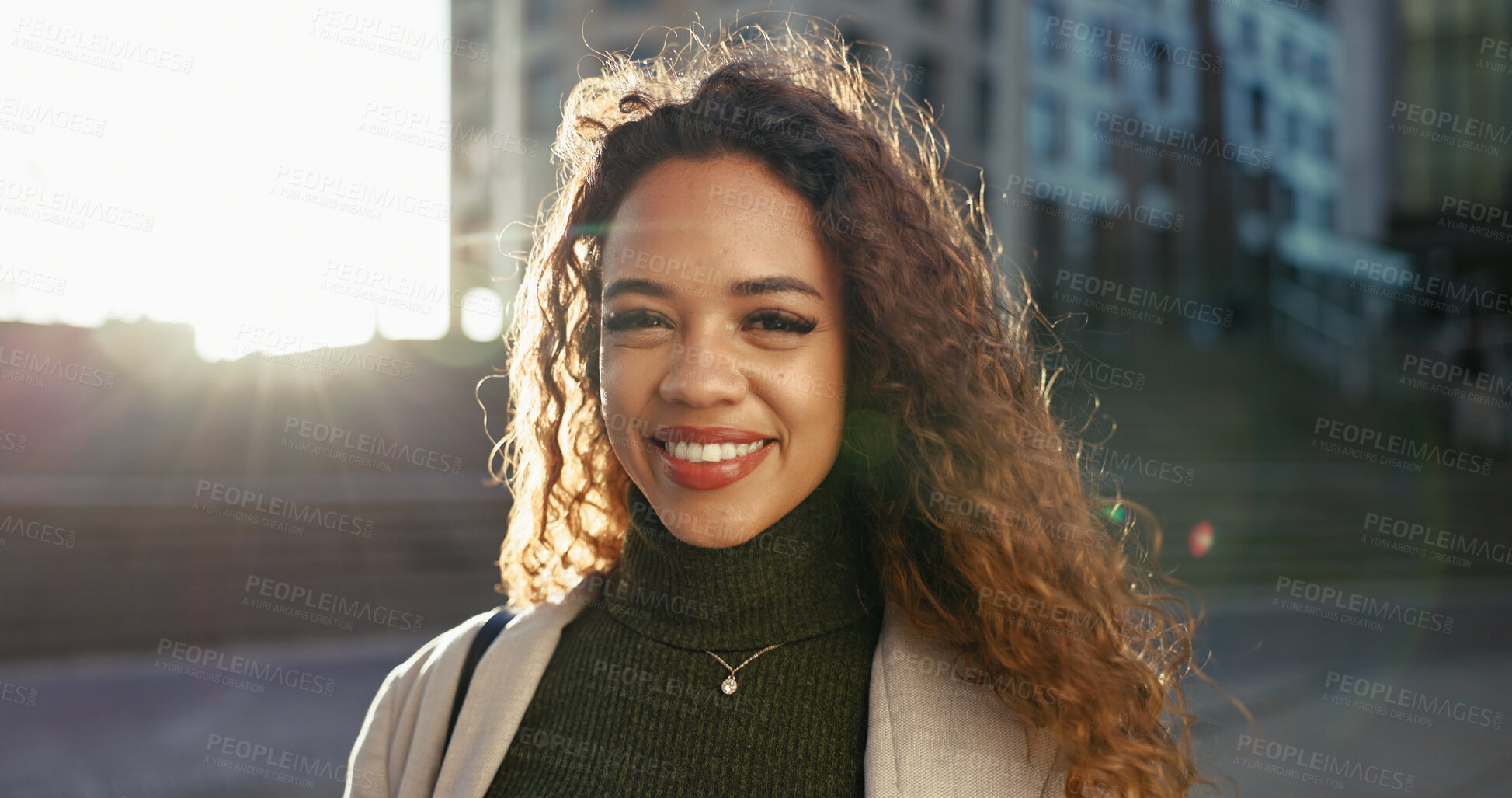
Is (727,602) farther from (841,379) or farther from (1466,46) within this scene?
(1466,46)

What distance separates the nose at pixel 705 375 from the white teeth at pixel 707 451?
7cm

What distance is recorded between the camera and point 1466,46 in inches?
792

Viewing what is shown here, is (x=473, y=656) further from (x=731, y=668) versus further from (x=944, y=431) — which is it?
(x=944, y=431)

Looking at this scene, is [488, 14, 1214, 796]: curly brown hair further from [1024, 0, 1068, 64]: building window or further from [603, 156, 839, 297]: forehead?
[1024, 0, 1068, 64]: building window

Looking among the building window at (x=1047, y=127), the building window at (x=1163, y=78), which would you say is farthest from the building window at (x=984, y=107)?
the building window at (x=1163, y=78)

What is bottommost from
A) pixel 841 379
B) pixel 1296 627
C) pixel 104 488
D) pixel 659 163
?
pixel 1296 627

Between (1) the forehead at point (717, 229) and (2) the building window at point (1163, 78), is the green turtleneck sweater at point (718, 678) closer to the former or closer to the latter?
(1) the forehead at point (717, 229)

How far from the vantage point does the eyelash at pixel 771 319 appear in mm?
1579

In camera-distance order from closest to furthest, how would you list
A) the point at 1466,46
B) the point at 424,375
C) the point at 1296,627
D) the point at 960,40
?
the point at 1296,627
the point at 424,375
the point at 1466,46
the point at 960,40

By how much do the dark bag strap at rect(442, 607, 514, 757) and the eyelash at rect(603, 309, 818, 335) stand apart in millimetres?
604

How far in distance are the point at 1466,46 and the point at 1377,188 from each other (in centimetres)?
402

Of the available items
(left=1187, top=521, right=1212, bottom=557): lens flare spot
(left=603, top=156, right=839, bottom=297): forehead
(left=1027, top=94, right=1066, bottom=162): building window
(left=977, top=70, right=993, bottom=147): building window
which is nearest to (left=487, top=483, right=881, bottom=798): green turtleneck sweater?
(left=603, top=156, right=839, bottom=297): forehead

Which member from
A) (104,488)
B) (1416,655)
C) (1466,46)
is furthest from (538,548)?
(1466,46)

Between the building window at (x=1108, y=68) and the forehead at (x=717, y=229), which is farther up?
the building window at (x=1108, y=68)
